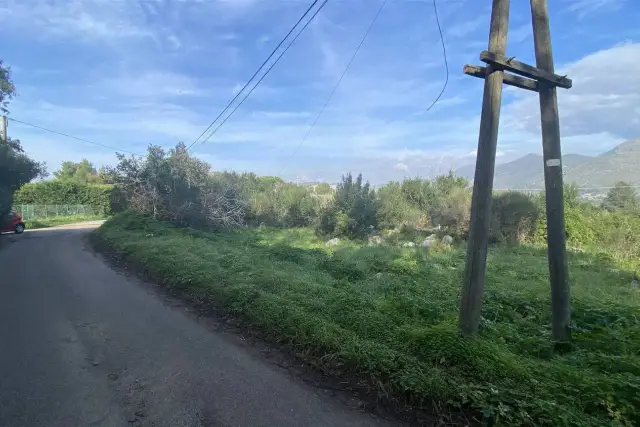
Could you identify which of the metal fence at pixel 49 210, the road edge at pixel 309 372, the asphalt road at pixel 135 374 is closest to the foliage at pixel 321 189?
the road edge at pixel 309 372

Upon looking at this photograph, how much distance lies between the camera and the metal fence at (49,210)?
32969 mm

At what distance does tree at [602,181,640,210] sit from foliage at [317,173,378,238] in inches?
462

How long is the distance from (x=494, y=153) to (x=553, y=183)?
98 centimetres

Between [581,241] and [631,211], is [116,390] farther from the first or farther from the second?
[631,211]

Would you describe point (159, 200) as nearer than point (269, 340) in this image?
Result: No

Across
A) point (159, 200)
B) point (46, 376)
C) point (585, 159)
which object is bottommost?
point (46, 376)

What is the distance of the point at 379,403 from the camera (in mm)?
3668

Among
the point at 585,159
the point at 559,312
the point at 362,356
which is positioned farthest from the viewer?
the point at 585,159

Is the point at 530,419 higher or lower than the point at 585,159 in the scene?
lower

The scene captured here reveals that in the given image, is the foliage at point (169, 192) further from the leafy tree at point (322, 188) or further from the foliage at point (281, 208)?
the leafy tree at point (322, 188)

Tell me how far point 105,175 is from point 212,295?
1646 centimetres

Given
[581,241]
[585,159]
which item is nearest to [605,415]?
[581,241]

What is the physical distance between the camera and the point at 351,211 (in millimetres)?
20031

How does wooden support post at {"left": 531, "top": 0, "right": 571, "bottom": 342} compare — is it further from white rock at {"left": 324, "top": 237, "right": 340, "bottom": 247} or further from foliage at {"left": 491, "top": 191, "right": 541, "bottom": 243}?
foliage at {"left": 491, "top": 191, "right": 541, "bottom": 243}
